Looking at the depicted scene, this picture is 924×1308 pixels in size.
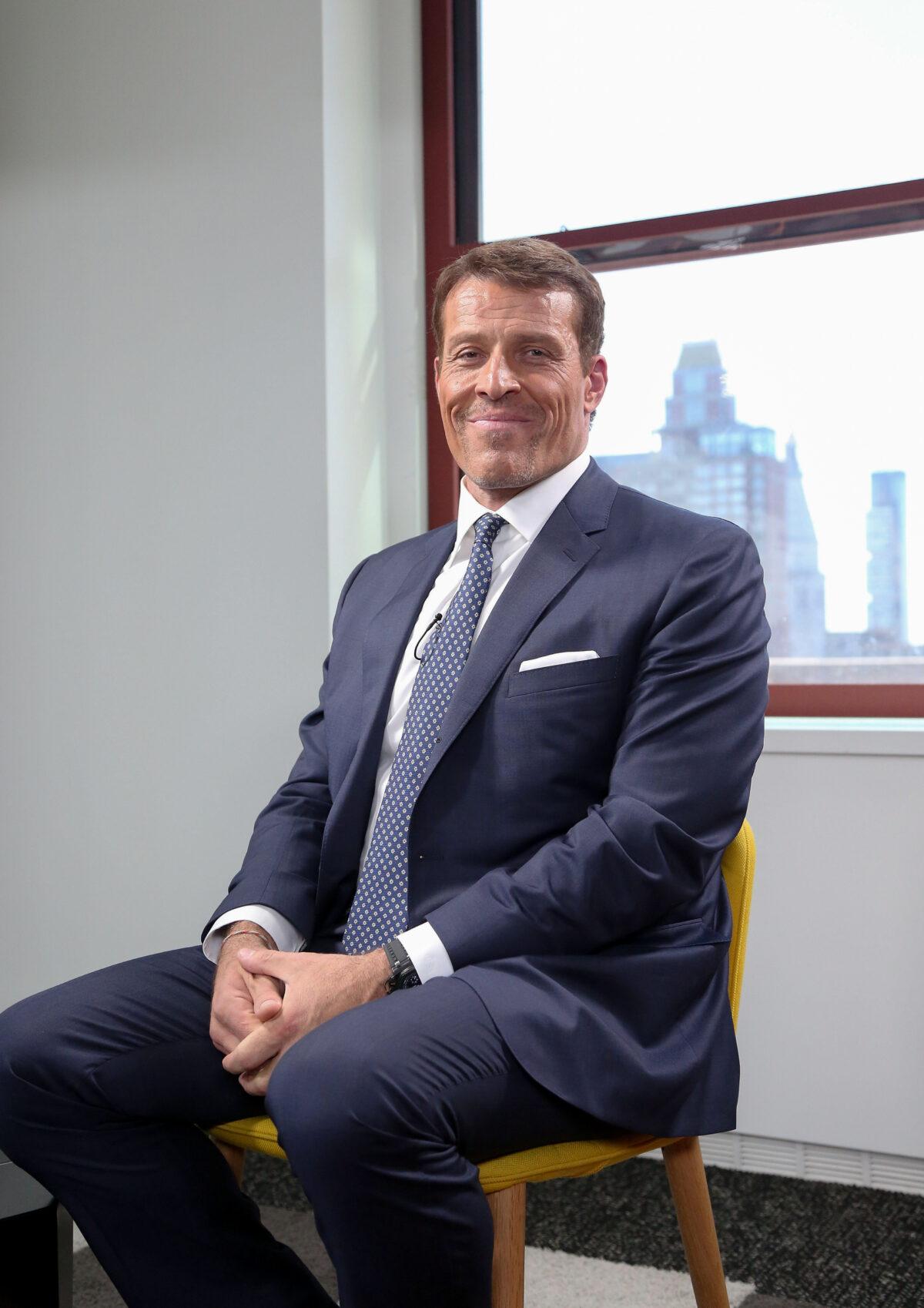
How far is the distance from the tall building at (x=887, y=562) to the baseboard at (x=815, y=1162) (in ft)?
3.08

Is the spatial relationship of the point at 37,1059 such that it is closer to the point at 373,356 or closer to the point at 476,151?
the point at 373,356

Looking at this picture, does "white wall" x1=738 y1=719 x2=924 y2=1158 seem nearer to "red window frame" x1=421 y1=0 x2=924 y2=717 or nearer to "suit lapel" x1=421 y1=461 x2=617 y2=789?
"red window frame" x1=421 y1=0 x2=924 y2=717

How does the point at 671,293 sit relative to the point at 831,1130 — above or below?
above

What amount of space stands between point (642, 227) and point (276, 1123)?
190cm

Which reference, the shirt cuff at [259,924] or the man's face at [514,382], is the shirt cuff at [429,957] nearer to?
the shirt cuff at [259,924]

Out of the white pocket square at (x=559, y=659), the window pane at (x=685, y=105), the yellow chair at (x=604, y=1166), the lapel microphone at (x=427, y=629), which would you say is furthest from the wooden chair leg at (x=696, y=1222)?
the window pane at (x=685, y=105)

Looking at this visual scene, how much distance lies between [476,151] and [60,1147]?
2.13 metres

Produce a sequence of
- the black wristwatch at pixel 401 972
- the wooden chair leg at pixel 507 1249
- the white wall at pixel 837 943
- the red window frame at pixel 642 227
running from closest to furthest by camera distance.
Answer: the wooden chair leg at pixel 507 1249
the black wristwatch at pixel 401 972
the white wall at pixel 837 943
the red window frame at pixel 642 227

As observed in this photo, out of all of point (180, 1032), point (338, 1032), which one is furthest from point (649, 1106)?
point (180, 1032)

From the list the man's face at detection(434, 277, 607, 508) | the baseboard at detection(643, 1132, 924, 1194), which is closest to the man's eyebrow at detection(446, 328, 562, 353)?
the man's face at detection(434, 277, 607, 508)

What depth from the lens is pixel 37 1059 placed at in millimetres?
1391

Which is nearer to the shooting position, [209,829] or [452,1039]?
[452,1039]

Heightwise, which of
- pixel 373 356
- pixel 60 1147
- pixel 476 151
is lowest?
pixel 60 1147

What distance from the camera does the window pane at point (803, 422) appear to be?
7.48 ft
